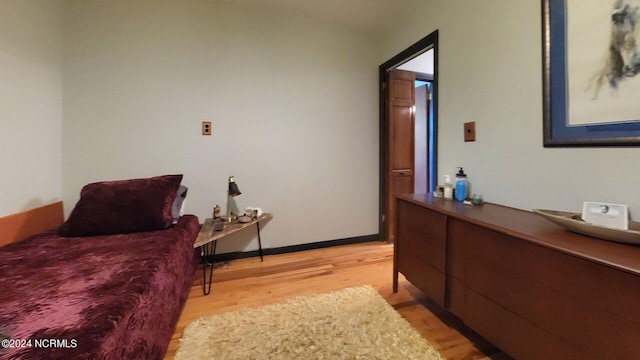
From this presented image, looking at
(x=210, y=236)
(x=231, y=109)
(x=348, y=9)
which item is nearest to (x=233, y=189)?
(x=210, y=236)

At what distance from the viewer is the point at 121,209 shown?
69.1 inches

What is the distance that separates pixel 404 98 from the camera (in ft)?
9.71

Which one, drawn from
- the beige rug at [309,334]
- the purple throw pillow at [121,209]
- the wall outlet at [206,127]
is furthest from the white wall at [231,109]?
the beige rug at [309,334]

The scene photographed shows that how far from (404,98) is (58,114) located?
3.35 m

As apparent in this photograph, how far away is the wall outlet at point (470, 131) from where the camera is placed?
1.72 m

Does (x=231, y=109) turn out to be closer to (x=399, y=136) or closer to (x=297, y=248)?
(x=297, y=248)

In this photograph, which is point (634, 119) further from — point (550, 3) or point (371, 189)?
point (371, 189)

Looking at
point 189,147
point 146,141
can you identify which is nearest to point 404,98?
point 189,147

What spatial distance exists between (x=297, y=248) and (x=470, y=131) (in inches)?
78.7

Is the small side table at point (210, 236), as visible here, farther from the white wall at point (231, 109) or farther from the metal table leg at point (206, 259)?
the white wall at point (231, 109)

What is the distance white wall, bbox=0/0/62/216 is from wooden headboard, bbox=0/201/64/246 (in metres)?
0.04

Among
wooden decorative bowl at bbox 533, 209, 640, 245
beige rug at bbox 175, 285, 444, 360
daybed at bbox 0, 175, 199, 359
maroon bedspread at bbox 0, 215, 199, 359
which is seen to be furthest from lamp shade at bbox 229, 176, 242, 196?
wooden decorative bowl at bbox 533, 209, 640, 245

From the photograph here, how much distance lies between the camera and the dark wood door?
9.57 feet

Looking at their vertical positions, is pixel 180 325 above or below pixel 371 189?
below
